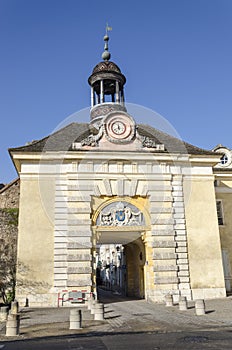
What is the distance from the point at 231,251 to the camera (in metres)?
26.1

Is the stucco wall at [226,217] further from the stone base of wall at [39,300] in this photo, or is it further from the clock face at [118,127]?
the stone base of wall at [39,300]

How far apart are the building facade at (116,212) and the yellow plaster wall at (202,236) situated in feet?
0.19

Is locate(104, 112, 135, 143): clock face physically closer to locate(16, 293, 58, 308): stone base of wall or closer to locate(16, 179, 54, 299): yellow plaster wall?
locate(16, 179, 54, 299): yellow plaster wall

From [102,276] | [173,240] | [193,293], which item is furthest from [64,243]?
[102,276]

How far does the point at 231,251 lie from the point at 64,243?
42.8 ft

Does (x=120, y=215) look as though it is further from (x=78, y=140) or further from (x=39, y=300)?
(x=39, y=300)

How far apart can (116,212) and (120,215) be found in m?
0.30

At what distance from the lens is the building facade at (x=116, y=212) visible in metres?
19.9

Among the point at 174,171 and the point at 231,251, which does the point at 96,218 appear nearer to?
the point at 174,171

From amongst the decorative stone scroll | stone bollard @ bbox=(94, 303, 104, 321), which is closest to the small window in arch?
the decorative stone scroll

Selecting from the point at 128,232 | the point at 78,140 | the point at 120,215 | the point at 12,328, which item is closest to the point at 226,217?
the point at 128,232

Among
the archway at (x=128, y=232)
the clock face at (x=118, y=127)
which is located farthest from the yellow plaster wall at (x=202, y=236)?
the clock face at (x=118, y=127)

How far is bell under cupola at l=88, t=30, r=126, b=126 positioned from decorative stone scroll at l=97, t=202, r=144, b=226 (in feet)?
24.1

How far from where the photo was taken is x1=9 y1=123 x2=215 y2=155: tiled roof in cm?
2197
